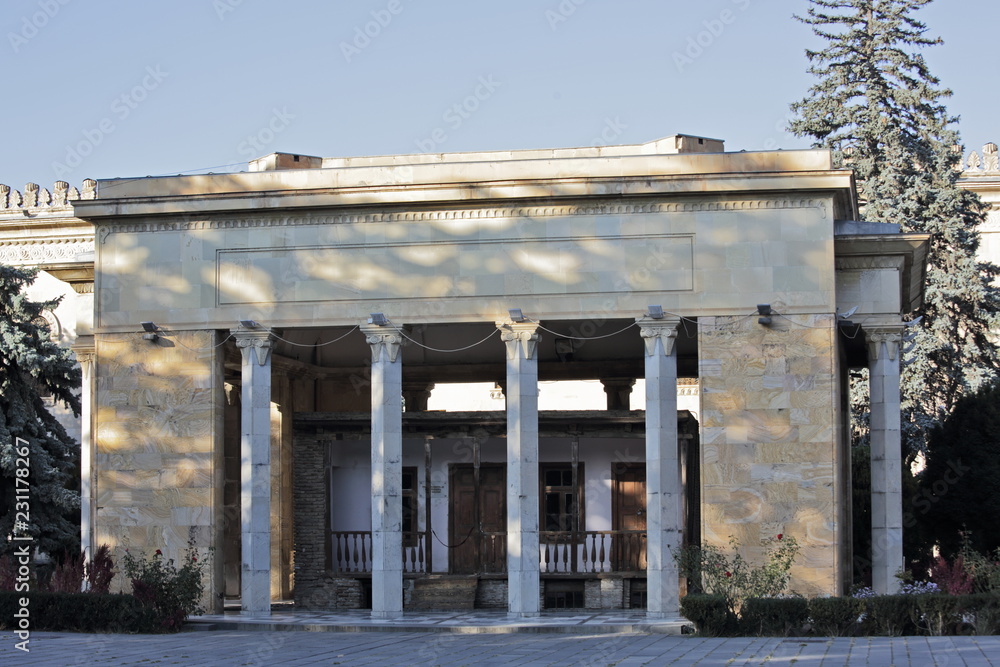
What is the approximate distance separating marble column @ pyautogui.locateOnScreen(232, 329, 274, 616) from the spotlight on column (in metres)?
1.60

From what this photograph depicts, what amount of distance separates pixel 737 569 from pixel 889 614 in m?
3.40

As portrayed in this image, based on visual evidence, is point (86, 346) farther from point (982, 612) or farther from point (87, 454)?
point (982, 612)

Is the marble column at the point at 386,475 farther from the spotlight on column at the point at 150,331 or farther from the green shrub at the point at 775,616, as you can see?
the green shrub at the point at 775,616

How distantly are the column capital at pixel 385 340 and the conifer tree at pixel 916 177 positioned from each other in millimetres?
17435

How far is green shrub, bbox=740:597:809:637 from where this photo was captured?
21.7 m

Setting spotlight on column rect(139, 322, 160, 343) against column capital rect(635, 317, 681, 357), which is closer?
column capital rect(635, 317, 681, 357)

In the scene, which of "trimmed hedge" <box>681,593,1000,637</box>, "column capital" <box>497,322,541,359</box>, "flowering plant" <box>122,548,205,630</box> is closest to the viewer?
"trimmed hedge" <box>681,593,1000,637</box>

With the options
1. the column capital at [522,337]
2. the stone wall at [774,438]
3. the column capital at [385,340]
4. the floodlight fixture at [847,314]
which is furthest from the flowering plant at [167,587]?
the floodlight fixture at [847,314]

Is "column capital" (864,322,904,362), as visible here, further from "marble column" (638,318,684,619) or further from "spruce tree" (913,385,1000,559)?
"spruce tree" (913,385,1000,559)

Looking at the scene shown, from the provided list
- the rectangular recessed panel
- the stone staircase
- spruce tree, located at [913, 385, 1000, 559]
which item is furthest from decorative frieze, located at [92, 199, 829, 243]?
spruce tree, located at [913, 385, 1000, 559]

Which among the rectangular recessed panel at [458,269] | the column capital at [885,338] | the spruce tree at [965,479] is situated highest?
the rectangular recessed panel at [458,269]

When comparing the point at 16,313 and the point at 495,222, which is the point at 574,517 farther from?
the point at 16,313

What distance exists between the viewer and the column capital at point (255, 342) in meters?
27.1

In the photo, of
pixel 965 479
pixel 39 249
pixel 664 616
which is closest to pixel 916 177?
pixel 965 479
